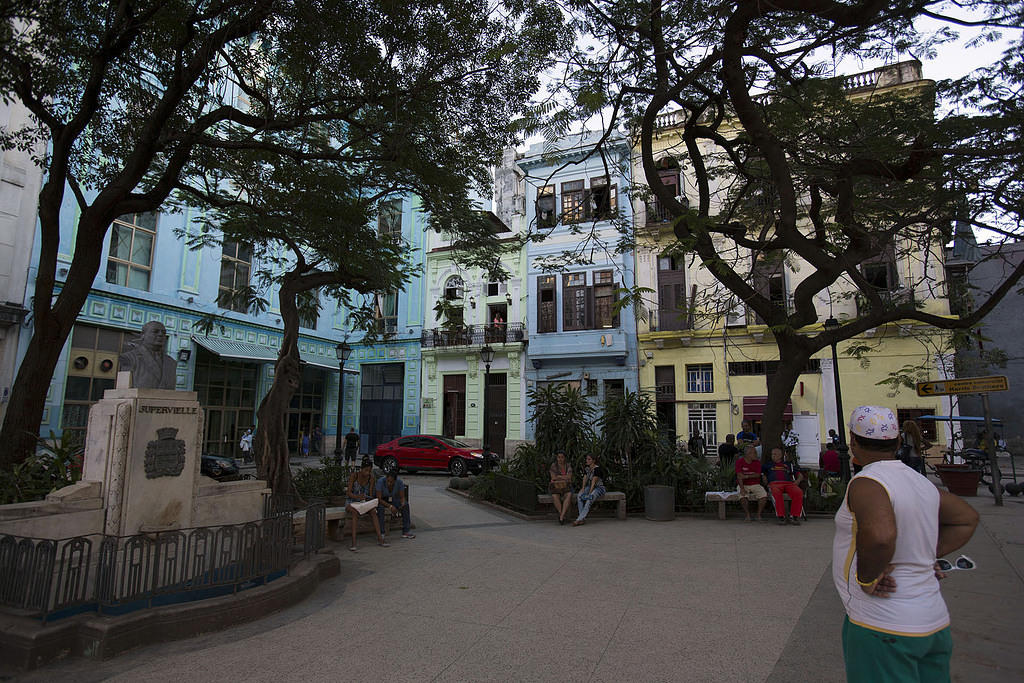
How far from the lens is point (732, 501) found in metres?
10.6

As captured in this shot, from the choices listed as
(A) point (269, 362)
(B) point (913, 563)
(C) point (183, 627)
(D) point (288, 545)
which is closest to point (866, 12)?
(B) point (913, 563)

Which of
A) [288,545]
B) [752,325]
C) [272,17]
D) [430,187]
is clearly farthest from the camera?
[752,325]

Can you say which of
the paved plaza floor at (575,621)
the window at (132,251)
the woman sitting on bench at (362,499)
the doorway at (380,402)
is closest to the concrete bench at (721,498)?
the paved plaza floor at (575,621)

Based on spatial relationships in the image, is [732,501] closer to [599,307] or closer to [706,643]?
[706,643]

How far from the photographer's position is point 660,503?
34.0 feet

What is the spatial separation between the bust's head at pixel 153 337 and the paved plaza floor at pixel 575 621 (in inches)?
131

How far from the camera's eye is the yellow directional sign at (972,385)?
35.0 feet

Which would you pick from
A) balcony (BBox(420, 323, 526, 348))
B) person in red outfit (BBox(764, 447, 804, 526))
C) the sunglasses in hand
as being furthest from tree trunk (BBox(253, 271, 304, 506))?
balcony (BBox(420, 323, 526, 348))

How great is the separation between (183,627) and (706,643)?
165 inches

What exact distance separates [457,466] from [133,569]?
52.2 feet

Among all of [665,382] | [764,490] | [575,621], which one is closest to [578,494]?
[764,490]

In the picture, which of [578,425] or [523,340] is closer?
[578,425]

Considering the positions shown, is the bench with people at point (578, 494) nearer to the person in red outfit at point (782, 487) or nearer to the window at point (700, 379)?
the person in red outfit at point (782, 487)

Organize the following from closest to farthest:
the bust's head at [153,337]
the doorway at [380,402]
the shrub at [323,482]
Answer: the bust's head at [153,337], the shrub at [323,482], the doorway at [380,402]
